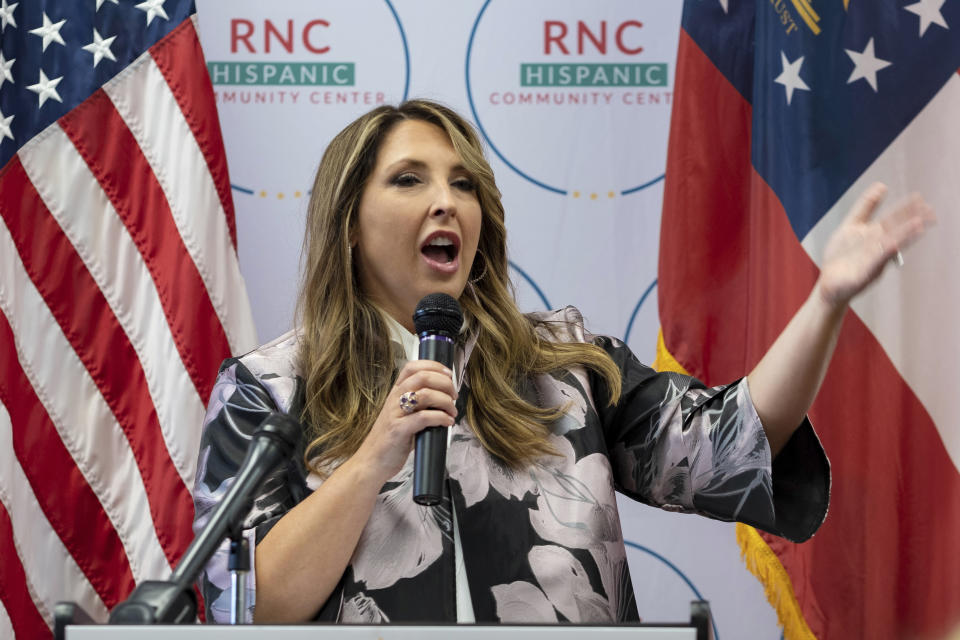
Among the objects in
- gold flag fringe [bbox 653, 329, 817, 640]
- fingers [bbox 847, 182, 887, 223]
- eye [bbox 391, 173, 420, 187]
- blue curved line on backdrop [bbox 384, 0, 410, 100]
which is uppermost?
blue curved line on backdrop [bbox 384, 0, 410, 100]

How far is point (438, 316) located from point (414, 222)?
502 mm

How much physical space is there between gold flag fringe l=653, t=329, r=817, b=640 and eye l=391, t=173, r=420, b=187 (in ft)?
3.54

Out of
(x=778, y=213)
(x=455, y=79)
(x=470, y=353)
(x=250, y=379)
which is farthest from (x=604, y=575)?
(x=455, y=79)

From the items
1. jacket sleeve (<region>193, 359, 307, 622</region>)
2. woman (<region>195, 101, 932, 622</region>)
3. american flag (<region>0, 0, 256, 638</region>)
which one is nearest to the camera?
woman (<region>195, 101, 932, 622</region>)

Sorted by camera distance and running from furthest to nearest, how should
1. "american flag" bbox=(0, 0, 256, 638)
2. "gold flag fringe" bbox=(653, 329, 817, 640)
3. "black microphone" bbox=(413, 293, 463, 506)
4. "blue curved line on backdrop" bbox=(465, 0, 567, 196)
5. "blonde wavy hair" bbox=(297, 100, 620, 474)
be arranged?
"blue curved line on backdrop" bbox=(465, 0, 567, 196)
"american flag" bbox=(0, 0, 256, 638)
"gold flag fringe" bbox=(653, 329, 817, 640)
"blonde wavy hair" bbox=(297, 100, 620, 474)
"black microphone" bbox=(413, 293, 463, 506)

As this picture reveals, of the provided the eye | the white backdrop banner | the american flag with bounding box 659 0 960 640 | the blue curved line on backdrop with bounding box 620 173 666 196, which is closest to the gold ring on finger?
the eye

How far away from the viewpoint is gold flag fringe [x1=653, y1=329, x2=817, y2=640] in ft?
7.47

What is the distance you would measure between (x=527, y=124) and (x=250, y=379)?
4.33 feet

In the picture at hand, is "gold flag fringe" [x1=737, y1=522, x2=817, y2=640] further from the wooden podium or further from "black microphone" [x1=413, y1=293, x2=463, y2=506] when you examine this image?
the wooden podium

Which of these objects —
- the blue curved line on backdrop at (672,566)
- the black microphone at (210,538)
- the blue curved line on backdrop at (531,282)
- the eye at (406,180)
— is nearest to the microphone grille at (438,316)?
the black microphone at (210,538)

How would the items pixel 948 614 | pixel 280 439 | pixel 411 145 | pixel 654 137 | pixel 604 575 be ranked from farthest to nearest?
pixel 654 137 → pixel 948 614 → pixel 411 145 → pixel 604 575 → pixel 280 439

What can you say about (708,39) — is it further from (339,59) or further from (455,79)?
(339,59)

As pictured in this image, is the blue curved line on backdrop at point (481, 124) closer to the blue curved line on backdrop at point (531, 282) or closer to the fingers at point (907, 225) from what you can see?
the blue curved line on backdrop at point (531, 282)

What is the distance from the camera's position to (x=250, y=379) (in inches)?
70.0
